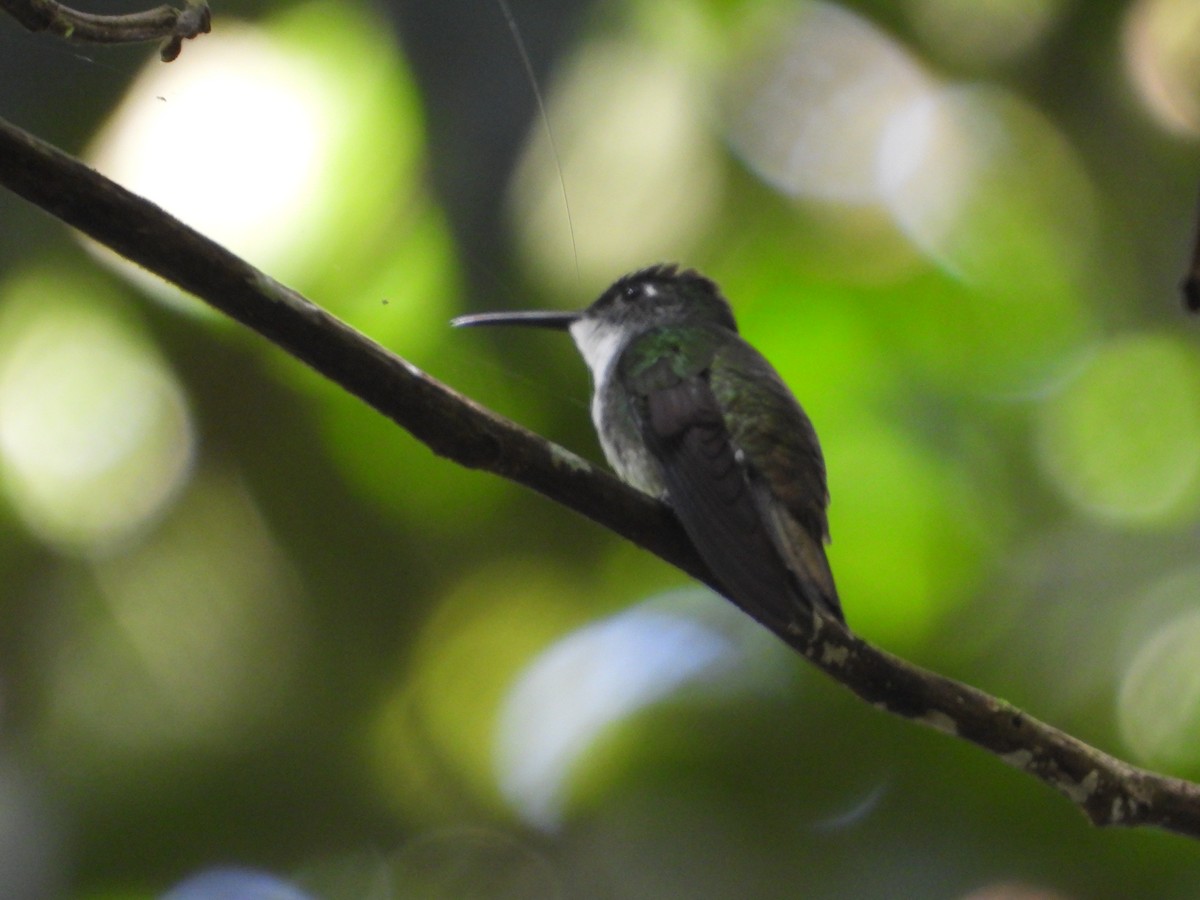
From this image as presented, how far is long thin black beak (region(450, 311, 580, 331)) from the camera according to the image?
359 centimetres

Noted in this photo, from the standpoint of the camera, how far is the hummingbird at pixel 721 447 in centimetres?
231

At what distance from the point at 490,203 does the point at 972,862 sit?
276 cm

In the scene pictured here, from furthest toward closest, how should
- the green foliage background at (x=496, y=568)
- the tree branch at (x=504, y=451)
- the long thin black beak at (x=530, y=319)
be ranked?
the green foliage background at (x=496, y=568)
the long thin black beak at (x=530, y=319)
the tree branch at (x=504, y=451)

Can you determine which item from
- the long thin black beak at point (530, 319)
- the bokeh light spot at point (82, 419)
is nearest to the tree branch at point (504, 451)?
the long thin black beak at point (530, 319)

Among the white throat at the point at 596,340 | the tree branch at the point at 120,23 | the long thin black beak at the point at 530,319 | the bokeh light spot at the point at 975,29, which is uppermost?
the tree branch at the point at 120,23

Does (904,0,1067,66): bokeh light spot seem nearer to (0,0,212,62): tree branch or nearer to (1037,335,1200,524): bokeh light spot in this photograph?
(1037,335,1200,524): bokeh light spot

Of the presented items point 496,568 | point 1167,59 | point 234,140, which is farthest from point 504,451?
point 1167,59

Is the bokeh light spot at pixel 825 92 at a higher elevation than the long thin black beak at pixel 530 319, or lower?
higher

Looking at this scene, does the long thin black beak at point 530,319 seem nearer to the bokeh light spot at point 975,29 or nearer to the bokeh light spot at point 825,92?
the bokeh light spot at point 825,92

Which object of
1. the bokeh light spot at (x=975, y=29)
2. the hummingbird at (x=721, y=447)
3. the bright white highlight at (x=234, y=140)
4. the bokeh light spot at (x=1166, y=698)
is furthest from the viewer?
the bokeh light spot at (x=975, y=29)

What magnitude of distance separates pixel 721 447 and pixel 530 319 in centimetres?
117

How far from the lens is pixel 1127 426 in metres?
4.74

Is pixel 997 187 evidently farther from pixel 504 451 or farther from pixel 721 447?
pixel 504 451

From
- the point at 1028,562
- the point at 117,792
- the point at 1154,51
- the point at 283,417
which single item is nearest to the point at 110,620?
the point at 117,792
